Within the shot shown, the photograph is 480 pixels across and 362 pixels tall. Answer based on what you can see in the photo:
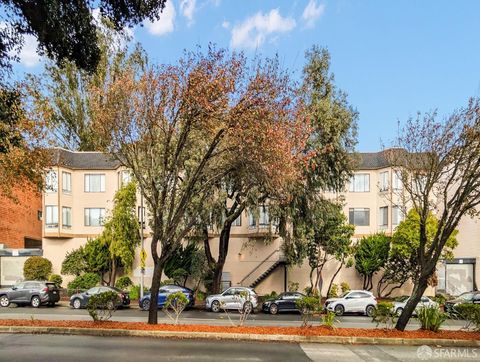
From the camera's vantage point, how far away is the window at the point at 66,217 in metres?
37.0

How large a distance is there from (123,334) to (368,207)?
26506 mm

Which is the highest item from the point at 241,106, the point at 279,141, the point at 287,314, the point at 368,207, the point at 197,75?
the point at 197,75

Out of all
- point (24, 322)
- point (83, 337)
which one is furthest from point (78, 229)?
point (83, 337)

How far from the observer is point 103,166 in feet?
125

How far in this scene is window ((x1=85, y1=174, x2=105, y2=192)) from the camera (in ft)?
125

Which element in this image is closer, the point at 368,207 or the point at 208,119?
the point at 208,119

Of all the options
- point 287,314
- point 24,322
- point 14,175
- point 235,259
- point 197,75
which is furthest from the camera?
point 235,259

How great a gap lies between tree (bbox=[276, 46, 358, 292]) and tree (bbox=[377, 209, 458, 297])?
228 inches

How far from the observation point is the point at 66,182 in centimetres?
3781

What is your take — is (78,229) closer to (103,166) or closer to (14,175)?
(103,166)

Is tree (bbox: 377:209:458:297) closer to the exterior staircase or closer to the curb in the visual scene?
the exterior staircase

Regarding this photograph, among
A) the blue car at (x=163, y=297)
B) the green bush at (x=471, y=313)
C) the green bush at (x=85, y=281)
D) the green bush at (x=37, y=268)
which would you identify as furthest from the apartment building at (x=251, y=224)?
the green bush at (x=471, y=313)

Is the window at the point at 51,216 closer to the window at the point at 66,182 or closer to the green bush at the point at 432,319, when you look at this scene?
the window at the point at 66,182

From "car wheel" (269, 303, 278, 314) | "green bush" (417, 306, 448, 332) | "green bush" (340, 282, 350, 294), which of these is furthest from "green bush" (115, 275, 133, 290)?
"green bush" (417, 306, 448, 332)
